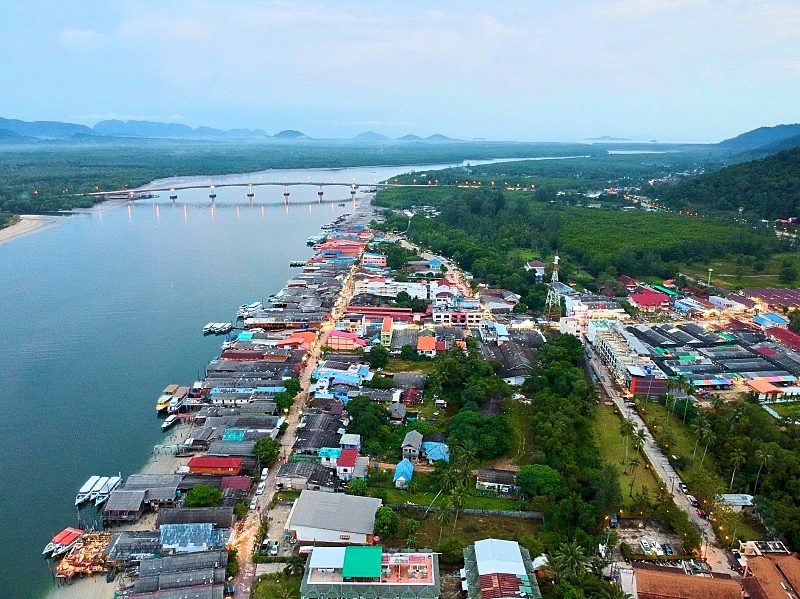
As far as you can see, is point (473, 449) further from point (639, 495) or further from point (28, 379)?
point (28, 379)

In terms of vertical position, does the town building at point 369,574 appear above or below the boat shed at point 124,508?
above

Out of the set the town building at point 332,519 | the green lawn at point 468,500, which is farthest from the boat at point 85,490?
the green lawn at point 468,500

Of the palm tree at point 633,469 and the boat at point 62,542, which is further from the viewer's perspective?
the palm tree at point 633,469

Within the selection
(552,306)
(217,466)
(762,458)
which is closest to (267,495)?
(217,466)

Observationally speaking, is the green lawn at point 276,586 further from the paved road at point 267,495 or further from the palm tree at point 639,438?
the palm tree at point 639,438

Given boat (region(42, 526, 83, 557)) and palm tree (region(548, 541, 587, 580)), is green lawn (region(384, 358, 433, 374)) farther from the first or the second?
boat (region(42, 526, 83, 557))

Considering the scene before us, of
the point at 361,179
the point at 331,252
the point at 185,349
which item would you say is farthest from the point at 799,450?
the point at 361,179
